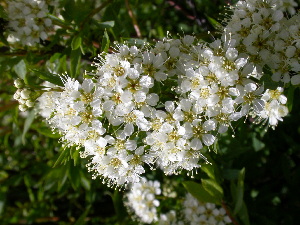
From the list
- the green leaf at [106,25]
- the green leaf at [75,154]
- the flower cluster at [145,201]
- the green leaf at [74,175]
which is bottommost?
the flower cluster at [145,201]

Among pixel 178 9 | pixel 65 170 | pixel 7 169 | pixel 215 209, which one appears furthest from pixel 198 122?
pixel 7 169

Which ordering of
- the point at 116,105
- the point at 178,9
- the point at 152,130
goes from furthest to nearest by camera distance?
the point at 178,9 < the point at 152,130 < the point at 116,105

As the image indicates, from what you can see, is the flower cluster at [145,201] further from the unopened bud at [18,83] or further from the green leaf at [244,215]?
the unopened bud at [18,83]

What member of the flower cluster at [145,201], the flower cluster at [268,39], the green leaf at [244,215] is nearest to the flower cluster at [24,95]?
the flower cluster at [268,39]

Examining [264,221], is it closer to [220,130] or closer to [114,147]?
[220,130]

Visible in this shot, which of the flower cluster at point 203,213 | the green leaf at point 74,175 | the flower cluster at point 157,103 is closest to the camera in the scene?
the flower cluster at point 157,103

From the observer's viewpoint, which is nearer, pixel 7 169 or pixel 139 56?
pixel 139 56

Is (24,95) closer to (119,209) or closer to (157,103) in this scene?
(157,103)

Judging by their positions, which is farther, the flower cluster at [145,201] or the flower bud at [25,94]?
the flower cluster at [145,201]

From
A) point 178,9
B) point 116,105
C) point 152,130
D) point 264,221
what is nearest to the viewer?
point 116,105
